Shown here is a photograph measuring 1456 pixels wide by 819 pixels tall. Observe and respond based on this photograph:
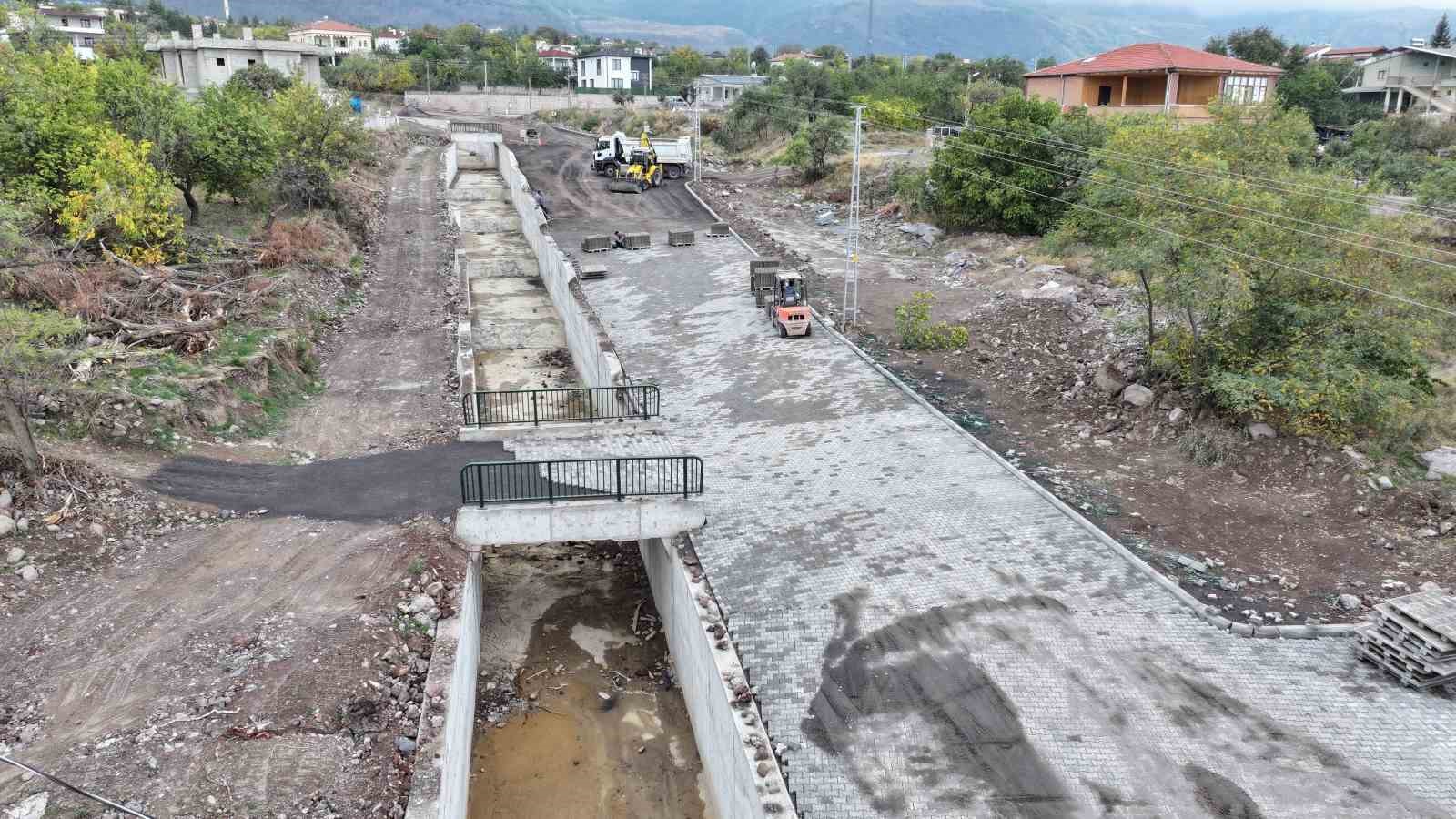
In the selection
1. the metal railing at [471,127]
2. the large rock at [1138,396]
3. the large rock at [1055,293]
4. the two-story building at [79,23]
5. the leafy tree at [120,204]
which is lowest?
the large rock at [1138,396]

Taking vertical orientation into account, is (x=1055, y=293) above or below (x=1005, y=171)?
below

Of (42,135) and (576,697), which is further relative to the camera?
(42,135)

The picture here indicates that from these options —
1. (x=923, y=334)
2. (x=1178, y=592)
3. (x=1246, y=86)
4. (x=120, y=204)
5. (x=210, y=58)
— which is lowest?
(x=1178, y=592)

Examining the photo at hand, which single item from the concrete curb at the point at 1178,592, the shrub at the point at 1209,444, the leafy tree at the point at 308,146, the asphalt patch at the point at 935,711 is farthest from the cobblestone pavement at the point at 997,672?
the leafy tree at the point at 308,146

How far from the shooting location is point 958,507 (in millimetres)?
14180

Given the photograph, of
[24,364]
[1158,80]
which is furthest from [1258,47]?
[24,364]

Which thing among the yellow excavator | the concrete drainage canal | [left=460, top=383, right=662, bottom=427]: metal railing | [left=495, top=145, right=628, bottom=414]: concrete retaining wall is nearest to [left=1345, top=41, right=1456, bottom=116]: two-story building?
the yellow excavator

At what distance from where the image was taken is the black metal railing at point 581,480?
1348 cm

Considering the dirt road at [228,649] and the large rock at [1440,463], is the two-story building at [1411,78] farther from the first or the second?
the dirt road at [228,649]

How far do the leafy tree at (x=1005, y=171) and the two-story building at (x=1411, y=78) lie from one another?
49220 mm

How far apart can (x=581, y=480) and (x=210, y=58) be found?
168 feet

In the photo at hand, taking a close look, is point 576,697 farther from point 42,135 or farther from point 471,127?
point 471,127

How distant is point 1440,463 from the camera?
48.9ft

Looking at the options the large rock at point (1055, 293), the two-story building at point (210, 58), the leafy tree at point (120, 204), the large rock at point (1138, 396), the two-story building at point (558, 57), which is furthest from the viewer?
the two-story building at point (558, 57)
